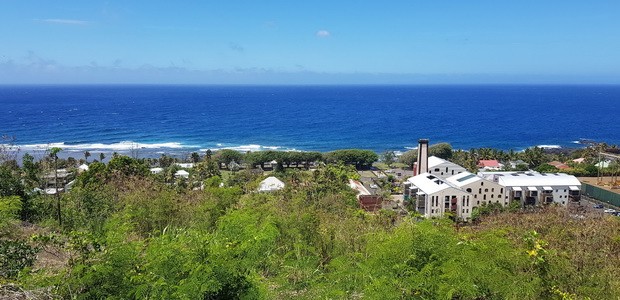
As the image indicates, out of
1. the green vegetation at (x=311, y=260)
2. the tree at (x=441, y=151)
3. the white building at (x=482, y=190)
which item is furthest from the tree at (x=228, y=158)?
the green vegetation at (x=311, y=260)

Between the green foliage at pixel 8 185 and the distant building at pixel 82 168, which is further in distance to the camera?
the distant building at pixel 82 168

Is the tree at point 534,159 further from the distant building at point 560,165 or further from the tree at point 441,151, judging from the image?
the tree at point 441,151

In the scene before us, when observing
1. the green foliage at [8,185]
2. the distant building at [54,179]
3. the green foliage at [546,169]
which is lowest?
the green foliage at [546,169]

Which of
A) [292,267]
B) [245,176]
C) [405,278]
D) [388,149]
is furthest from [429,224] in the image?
[388,149]

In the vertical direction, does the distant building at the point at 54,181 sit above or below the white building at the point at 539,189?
above

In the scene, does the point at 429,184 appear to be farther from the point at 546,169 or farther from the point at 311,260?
the point at 311,260

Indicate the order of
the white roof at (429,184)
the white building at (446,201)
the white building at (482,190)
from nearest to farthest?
the white building at (446,201), the white roof at (429,184), the white building at (482,190)

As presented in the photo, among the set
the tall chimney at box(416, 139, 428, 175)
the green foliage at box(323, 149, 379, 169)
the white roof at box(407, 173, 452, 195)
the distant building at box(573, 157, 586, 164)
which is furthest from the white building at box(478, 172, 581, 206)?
the green foliage at box(323, 149, 379, 169)

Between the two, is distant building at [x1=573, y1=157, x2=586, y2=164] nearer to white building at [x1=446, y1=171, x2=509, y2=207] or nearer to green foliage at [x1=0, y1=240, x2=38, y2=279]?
white building at [x1=446, y1=171, x2=509, y2=207]

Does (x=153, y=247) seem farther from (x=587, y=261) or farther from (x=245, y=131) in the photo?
(x=245, y=131)
